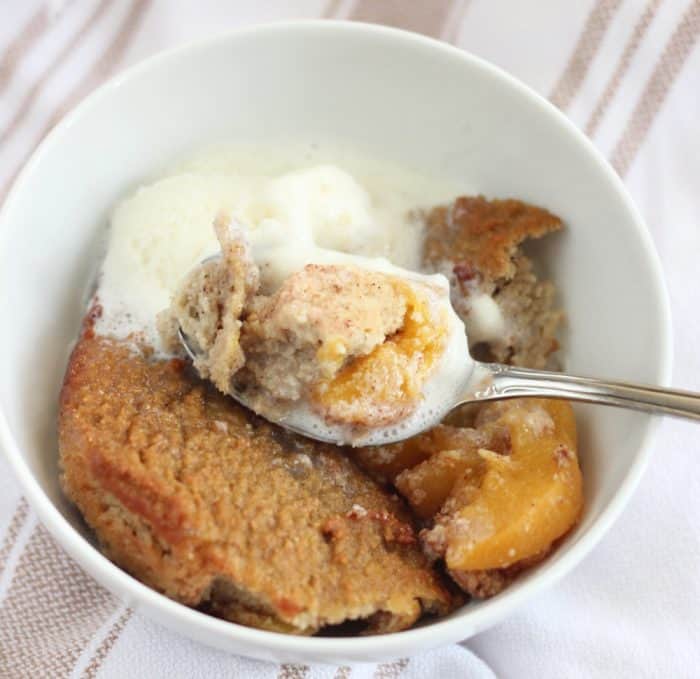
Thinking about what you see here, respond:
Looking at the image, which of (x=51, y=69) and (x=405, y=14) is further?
(x=405, y=14)

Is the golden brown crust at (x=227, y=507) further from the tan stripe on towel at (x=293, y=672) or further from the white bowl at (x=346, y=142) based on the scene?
the tan stripe on towel at (x=293, y=672)

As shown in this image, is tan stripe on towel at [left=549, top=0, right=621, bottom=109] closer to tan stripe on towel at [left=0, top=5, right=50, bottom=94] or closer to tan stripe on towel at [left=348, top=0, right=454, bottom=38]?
tan stripe on towel at [left=348, top=0, right=454, bottom=38]

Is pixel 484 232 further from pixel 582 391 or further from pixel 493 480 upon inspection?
pixel 493 480

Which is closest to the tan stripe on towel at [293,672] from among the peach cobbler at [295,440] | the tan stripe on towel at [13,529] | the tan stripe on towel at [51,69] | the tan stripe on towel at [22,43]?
the peach cobbler at [295,440]

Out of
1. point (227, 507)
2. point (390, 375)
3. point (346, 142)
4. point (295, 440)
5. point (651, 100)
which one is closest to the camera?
point (227, 507)

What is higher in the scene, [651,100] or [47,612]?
[651,100]

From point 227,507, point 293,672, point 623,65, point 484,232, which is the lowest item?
point 293,672

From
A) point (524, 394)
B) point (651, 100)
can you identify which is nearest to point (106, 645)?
point (524, 394)
